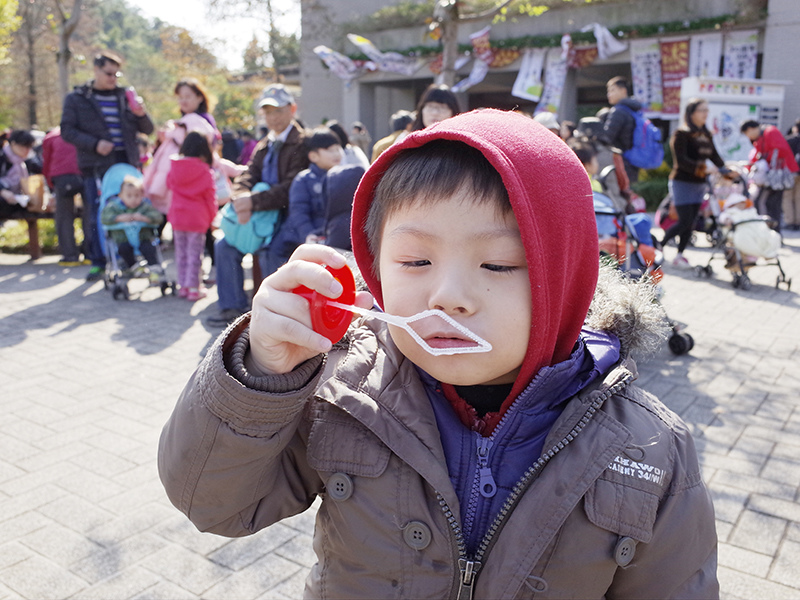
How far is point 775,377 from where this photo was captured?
5125 millimetres

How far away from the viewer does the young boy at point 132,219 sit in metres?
7.30

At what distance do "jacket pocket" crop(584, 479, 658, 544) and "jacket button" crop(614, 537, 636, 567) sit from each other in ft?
0.04


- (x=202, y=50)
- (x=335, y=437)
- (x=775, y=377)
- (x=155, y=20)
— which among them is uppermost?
(x=155, y=20)

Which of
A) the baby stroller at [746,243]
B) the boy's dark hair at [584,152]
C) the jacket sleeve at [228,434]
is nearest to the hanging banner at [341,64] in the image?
the baby stroller at [746,243]

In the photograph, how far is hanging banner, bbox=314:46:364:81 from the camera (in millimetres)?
22500

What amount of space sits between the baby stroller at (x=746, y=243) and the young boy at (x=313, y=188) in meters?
4.99

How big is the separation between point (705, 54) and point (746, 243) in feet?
37.3

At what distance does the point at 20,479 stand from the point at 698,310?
20.9ft

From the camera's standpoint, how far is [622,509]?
129 cm

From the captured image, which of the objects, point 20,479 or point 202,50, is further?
point 202,50

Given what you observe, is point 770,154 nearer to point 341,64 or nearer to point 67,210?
point 67,210

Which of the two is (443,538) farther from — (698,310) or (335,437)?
(698,310)

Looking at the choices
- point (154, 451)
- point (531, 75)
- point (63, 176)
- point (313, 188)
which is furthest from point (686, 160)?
point (531, 75)

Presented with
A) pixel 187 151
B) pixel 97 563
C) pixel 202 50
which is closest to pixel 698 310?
pixel 187 151
